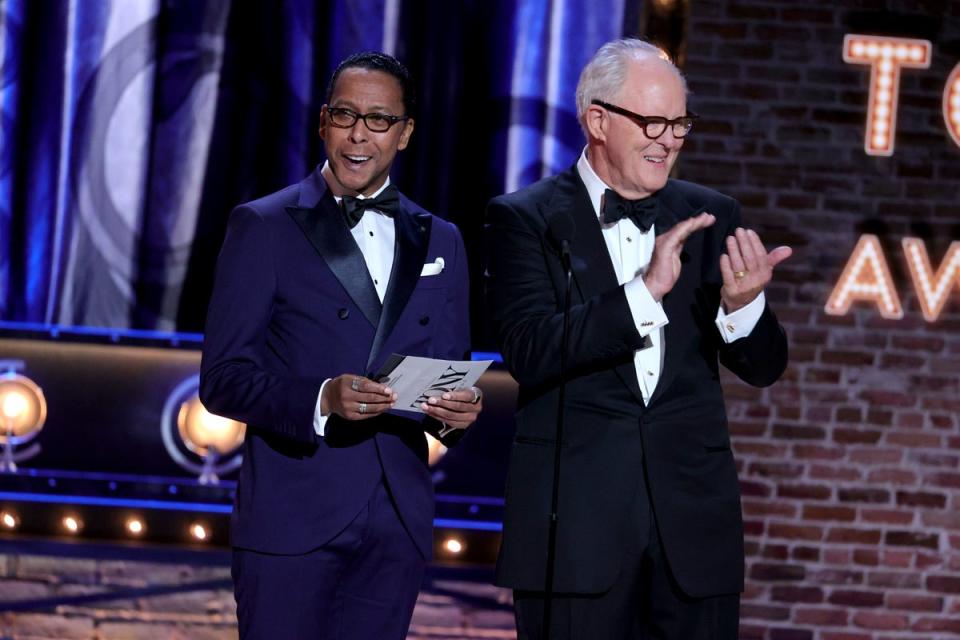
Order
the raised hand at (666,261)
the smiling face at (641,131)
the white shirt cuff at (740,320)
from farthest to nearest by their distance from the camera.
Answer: the smiling face at (641,131) < the white shirt cuff at (740,320) < the raised hand at (666,261)

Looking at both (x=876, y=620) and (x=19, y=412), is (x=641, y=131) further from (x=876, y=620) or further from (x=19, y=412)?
(x=19, y=412)

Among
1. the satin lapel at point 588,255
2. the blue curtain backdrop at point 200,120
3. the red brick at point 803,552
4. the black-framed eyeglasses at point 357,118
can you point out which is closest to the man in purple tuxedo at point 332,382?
the black-framed eyeglasses at point 357,118

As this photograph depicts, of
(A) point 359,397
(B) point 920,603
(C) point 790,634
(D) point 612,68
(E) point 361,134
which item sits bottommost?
(C) point 790,634

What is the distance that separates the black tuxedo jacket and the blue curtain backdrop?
101 inches

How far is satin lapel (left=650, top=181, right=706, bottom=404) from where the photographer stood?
2.35 meters

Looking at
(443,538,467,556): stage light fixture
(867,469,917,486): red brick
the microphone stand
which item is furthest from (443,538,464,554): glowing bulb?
the microphone stand

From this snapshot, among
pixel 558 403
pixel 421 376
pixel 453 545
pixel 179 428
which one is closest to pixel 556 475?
pixel 558 403

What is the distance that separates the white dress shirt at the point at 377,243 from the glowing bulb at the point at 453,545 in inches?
98.0

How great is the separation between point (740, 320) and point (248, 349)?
2.99ft

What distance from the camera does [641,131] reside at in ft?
7.97

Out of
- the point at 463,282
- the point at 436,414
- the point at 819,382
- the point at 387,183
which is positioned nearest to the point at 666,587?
the point at 436,414

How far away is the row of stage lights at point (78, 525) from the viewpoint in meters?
5.02

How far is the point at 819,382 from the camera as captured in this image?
15.7 ft

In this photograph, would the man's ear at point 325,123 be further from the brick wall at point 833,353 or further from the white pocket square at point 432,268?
the brick wall at point 833,353
